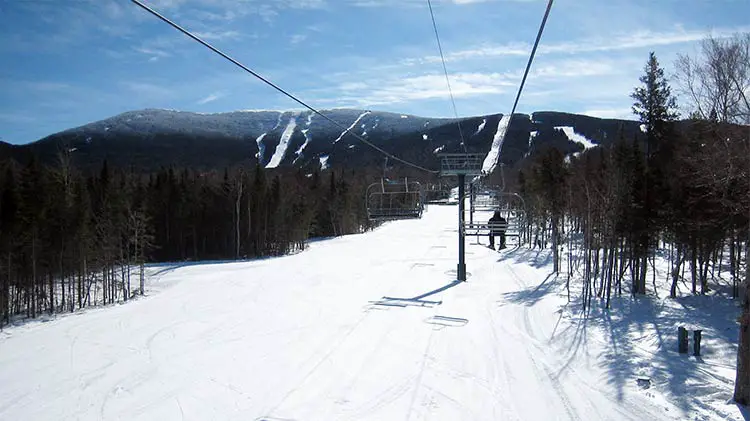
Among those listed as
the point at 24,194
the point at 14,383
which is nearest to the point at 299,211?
the point at 24,194

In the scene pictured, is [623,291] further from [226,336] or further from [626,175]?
[226,336]

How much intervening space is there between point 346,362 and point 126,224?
26703 mm

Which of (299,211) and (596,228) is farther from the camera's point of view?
(299,211)

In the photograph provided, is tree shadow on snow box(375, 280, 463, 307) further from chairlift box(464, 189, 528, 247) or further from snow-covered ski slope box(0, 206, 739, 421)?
chairlift box(464, 189, 528, 247)

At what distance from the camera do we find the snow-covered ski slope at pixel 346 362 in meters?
9.16

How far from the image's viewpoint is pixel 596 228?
76.5 ft

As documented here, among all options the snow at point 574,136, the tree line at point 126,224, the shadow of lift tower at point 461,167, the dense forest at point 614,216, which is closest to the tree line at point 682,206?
the dense forest at point 614,216

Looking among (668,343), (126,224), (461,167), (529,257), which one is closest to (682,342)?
(668,343)

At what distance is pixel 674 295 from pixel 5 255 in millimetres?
35017

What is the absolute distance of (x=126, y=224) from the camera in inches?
1273

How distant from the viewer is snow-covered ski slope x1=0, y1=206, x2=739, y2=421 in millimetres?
9156

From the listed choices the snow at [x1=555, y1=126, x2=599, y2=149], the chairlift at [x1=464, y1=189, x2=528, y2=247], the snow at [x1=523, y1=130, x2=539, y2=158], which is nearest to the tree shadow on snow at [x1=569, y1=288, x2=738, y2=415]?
the chairlift at [x1=464, y1=189, x2=528, y2=247]

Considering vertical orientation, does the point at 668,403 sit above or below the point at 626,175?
below

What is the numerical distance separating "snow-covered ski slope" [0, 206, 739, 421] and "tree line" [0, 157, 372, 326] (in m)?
11.5
